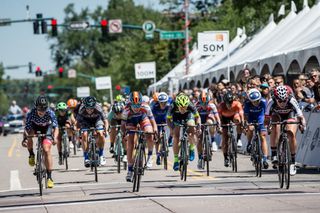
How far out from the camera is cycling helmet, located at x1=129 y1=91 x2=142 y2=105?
705 inches

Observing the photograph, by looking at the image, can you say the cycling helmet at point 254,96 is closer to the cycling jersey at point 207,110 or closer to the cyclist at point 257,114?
the cyclist at point 257,114

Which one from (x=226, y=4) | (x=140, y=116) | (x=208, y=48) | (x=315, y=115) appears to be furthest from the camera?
(x=226, y=4)

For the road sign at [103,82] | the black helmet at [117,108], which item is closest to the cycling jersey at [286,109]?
the black helmet at [117,108]

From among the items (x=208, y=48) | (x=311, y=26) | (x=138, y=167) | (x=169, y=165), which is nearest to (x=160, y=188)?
(x=138, y=167)

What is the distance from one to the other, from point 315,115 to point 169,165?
200 inches

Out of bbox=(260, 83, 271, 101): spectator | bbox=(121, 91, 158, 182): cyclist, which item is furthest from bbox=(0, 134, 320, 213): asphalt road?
bbox=(260, 83, 271, 101): spectator

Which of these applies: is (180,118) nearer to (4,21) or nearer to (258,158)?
(258,158)

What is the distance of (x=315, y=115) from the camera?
2091cm

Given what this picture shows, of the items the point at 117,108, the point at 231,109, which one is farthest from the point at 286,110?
the point at 117,108

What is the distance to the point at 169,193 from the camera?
1570 cm

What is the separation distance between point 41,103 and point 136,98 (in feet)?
5.74

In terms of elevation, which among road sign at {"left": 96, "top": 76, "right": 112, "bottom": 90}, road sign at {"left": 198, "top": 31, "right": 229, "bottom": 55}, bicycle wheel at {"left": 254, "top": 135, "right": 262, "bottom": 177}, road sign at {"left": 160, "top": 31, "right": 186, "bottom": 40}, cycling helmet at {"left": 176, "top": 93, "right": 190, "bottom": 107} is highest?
road sign at {"left": 160, "top": 31, "right": 186, "bottom": 40}

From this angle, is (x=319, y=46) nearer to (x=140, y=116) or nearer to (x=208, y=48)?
(x=140, y=116)

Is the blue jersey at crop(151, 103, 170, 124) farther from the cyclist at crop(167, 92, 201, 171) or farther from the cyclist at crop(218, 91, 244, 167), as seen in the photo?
the cyclist at crop(167, 92, 201, 171)
